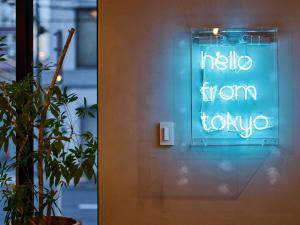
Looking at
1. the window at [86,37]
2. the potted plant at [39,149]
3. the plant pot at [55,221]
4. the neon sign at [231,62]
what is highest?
the window at [86,37]

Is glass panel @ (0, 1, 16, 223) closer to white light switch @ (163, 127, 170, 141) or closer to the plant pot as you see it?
the plant pot

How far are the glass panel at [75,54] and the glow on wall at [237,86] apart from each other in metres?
0.72

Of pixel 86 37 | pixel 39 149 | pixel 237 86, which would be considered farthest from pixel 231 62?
pixel 39 149

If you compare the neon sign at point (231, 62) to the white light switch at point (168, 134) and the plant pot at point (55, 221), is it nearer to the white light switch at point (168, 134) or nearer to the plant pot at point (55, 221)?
the white light switch at point (168, 134)

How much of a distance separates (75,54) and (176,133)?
2.78ft

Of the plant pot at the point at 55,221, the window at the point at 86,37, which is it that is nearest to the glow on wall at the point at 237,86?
the window at the point at 86,37

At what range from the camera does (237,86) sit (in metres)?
2.31

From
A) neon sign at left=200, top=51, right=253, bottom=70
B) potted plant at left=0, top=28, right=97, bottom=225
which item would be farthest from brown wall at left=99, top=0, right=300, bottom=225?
potted plant at left=0, top=28, right=97, bottom=225

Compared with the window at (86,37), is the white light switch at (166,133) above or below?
below

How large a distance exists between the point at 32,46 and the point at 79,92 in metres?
0.43

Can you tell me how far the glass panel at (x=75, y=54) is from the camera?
2533 mm

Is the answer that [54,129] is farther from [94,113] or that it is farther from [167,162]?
[167,162]

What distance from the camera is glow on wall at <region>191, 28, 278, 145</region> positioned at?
230cm

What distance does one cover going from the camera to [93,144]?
2137mm
